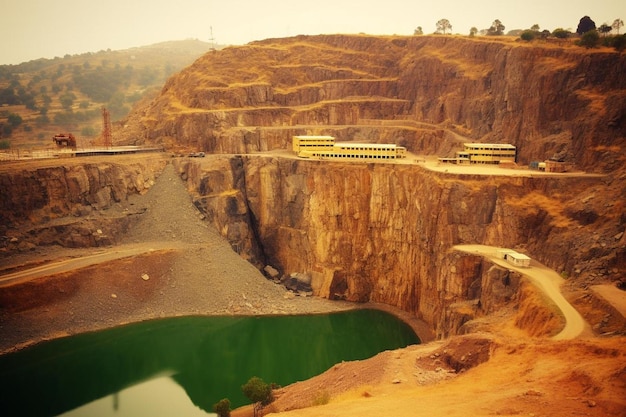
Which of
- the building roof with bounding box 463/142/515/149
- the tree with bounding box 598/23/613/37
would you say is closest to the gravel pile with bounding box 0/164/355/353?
the building roof with bounding box 463/142/515/149

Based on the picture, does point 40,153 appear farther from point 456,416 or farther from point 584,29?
point 584,29

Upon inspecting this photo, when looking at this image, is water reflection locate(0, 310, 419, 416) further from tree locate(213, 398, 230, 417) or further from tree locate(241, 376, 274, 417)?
tree locate(241, 376, 274, 417)

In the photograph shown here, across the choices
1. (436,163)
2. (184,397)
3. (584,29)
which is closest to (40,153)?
(184,397)

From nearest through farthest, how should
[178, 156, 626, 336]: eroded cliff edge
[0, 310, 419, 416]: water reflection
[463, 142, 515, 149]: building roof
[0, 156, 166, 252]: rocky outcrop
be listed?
1. [178, 156, 626, 336]: eroded cliff edge
2. [0, 310, 419, 416]: water reflection
3. [0, 156, 166, 252]: rocky outcrop
4. [463, 142, 515, 149]: building roof

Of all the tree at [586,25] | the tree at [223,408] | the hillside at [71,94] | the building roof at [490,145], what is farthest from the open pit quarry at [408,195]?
the hillside at [71,94]

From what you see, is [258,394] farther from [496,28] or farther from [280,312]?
[496,28]

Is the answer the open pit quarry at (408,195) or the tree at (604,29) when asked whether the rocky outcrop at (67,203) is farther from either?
the tree at (604,29)

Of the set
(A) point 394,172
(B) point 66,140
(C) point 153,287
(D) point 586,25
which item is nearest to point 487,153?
(A) point 394,172
